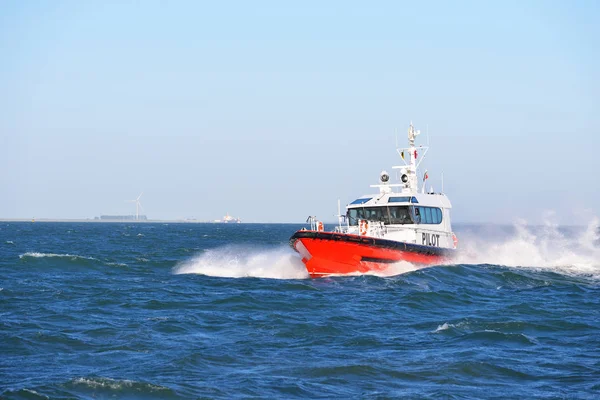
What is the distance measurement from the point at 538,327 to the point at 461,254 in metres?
18.6

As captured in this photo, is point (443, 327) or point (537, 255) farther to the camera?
point (537, 255)

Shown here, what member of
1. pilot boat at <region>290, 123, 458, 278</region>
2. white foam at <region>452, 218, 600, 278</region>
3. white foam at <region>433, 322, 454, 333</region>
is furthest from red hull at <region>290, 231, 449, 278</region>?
white foam at <region>433, 322, 454, 333</region>

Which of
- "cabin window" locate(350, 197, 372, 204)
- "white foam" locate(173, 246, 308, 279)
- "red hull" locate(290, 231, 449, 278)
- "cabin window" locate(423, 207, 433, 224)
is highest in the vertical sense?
A: "cabin window" locate(350, 197, 372, 204)

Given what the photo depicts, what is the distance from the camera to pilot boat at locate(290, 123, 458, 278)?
2973 cm

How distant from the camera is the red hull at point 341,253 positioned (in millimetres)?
29578

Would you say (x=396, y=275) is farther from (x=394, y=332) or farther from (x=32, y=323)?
(x=32, y=323)

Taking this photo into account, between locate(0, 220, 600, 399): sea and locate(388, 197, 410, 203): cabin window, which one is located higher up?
locate(388, 197, 410, 203): cabin window

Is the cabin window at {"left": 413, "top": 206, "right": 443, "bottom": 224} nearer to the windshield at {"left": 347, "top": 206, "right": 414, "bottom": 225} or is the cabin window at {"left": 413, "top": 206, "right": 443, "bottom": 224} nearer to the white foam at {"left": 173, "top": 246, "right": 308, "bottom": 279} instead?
the windshield at {"left": 347, "top": 206, "right": 414, "bottom": 225}

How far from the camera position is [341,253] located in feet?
97.7

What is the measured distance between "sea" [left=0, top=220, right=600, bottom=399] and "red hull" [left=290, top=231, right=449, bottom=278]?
671 mm

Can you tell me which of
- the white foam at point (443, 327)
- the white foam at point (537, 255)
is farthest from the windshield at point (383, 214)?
the white foam at point (443, 327)

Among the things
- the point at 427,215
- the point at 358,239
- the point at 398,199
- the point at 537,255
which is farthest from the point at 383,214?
the point at 537,255

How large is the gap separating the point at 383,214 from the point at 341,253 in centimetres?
422

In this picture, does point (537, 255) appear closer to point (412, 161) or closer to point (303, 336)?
point (412, 161)
